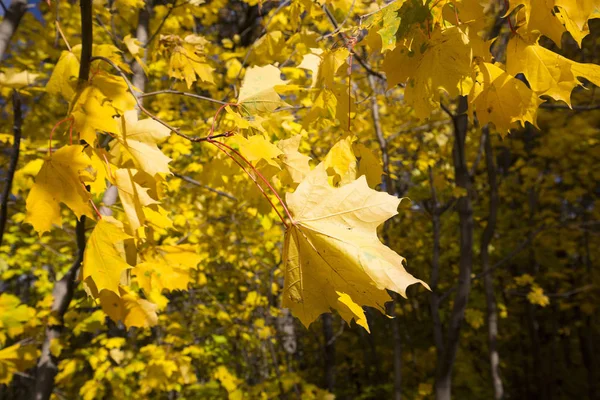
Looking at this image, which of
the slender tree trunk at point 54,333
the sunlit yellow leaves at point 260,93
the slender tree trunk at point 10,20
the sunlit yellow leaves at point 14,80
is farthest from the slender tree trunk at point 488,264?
Result: the slender tree trunk at point 10,20

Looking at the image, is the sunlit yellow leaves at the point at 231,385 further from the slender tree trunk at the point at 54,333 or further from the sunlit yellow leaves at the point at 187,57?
the sunlit yellow leaves at the point at 187,57

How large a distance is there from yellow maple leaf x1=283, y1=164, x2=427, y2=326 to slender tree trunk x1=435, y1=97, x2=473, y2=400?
2.32 metres

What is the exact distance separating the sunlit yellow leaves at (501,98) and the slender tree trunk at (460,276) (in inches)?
71.1

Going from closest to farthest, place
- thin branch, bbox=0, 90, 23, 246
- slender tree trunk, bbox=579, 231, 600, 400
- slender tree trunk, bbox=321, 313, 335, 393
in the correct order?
1. thin branch, bbox=0, 90, 23, 246
2. slender tree trunk, bbox=321, 313, 335, 393
3. slender tree trunk, bbox=579, 231, 600, 400

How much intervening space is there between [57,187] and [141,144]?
24 centimetres

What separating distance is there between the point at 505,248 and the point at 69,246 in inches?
281

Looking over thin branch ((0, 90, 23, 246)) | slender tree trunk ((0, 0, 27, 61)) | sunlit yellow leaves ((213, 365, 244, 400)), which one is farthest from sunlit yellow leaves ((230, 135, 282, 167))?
sunlit yellow leaves ((213, 365, 244, 400))

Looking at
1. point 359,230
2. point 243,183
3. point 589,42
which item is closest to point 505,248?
point 589,42

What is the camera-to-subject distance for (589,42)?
6.57m

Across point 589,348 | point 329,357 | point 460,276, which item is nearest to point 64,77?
point 460,276

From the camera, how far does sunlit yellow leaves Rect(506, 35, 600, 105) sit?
1070mm

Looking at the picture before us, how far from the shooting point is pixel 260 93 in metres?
1.42

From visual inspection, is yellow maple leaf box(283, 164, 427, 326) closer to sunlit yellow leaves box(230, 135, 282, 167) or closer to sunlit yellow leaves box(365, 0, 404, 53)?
sunlit yellow leaves box(230, 135, 282, 167)

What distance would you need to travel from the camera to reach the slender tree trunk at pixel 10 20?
263 centimetres
